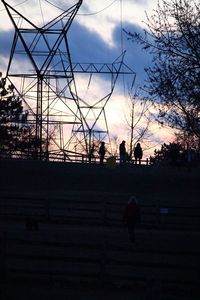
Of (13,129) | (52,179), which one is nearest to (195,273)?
(52,179)

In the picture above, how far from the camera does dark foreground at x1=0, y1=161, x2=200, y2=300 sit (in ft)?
48.0

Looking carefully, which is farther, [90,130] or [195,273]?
[90,130]

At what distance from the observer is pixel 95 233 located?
27234 mm

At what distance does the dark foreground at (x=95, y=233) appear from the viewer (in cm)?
1462

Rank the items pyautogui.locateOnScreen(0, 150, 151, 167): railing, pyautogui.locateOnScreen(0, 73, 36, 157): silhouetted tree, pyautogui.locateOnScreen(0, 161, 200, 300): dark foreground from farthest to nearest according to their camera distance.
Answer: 1. pyautogui.locateOnScreen(0, 73, 36, 157): silhouetted tree
2. pyautogui.locateOnScreen(0, 150, 151, 167): railing
3. pyautogui.locateOnScreen(0, 161, 200, 300): dark foreground

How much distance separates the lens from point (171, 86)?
18.2m

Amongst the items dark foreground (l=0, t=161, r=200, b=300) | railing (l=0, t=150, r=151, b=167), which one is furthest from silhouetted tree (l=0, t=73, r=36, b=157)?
dark foreground (l=0, t=161, r=200, b=300)

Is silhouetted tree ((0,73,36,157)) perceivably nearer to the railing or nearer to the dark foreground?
the railing

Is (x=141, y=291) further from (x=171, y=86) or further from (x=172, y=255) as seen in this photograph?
(x=171, y=86)

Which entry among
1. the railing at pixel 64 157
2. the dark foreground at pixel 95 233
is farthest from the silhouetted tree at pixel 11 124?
the dark foreground at pixel 95 233

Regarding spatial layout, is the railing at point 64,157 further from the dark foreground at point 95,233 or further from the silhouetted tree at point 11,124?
the silhouetted tree at point 11,124

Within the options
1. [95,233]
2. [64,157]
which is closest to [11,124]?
[64,157]

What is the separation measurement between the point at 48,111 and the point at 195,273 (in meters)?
38.3

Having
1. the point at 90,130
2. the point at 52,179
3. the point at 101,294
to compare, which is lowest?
the point at 101,294
